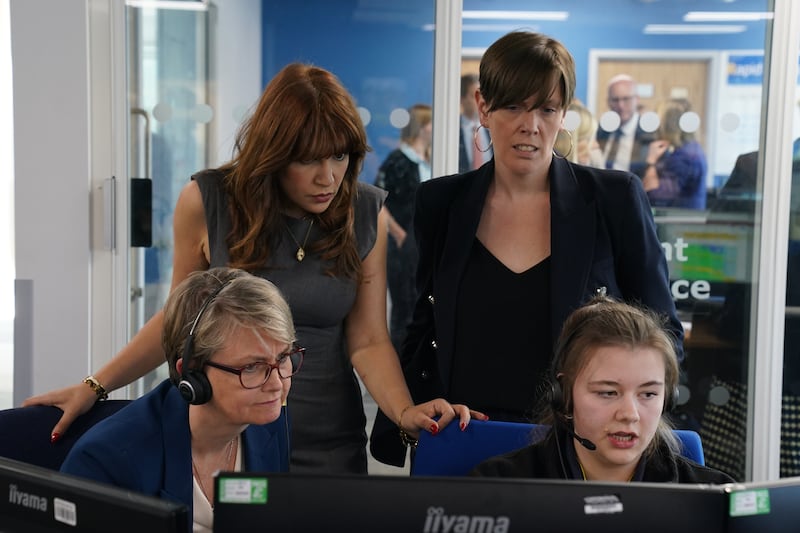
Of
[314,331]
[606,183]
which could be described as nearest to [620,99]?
[606,183]

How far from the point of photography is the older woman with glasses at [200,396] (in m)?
1.44

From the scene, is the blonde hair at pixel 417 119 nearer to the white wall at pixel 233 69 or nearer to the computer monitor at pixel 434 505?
the white wall at pixel 233 69

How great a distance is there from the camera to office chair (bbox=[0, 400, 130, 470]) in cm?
165

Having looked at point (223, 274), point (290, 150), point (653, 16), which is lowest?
point (223, 274)

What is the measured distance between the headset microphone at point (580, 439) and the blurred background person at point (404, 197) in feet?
6.43

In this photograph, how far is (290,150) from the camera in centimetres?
183

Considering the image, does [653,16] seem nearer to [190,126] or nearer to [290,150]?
[190,126]

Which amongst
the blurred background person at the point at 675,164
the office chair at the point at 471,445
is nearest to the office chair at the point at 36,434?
the office chair at the point at 471,445

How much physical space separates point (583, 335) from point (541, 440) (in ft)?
0.70

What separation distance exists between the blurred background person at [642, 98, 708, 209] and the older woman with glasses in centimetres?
232

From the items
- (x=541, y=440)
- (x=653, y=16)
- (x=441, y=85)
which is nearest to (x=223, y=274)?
(x=541, y=440)

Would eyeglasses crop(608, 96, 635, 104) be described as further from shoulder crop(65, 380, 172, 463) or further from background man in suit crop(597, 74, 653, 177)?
shoulder crop(65, 380, 172, 463)

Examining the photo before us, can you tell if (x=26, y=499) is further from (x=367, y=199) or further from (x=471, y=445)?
(x=367, y=199)

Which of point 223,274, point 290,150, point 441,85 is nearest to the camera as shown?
point 223,274
